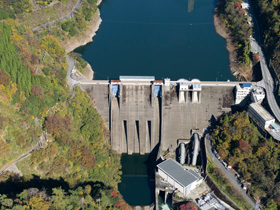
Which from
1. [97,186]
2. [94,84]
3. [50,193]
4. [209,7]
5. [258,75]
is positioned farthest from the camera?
[209,7]

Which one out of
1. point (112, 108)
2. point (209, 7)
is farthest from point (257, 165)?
point (209, 7)

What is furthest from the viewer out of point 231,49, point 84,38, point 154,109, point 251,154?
point 84,38

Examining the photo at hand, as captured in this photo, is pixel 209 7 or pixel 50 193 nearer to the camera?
pixel 50 193

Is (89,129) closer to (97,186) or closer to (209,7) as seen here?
(97,186)

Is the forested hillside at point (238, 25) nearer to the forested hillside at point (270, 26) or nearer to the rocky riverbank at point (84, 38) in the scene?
the forested hillside at point (270, 26)

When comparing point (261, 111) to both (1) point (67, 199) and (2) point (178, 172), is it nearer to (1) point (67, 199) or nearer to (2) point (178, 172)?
(2) point (178, 172)

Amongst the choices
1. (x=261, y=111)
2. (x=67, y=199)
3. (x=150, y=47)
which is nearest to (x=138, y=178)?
(x=67, y=199)
